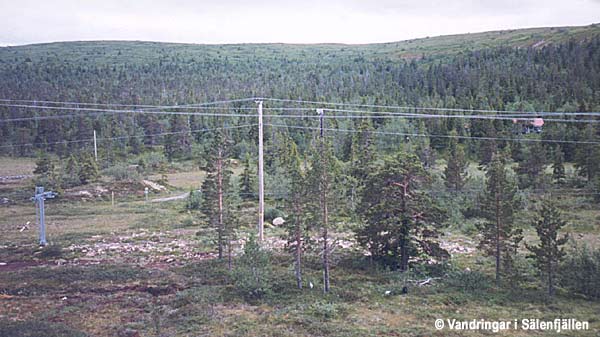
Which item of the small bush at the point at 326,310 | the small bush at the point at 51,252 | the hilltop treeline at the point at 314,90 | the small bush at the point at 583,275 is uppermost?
the hilltop treeline at the point at 314,90

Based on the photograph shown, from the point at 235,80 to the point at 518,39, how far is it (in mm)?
81003

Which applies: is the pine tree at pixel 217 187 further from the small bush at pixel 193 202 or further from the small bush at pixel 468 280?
the small bush at pixel 193 202

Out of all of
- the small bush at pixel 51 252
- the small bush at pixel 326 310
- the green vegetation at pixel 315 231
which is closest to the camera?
the small bush at pixel 326 310

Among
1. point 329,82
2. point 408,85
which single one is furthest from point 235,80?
point 408,85

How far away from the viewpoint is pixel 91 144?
7162 cm

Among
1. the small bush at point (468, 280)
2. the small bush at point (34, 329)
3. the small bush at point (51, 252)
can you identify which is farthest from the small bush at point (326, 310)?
the small bush at point (51, 252)

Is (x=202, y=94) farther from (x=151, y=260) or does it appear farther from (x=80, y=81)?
(x=151, y=260)

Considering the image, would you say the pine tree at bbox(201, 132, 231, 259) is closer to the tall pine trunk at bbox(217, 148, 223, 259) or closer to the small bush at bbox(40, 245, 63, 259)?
the tall pine trunk at bbox(217, 148, 223, 259)

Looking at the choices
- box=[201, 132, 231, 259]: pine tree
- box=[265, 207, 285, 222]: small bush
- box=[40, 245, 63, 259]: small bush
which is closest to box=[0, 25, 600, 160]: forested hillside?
box=[265, 207, 285, 222]: small bush

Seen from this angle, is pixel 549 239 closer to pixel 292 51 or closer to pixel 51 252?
pixel 51 252

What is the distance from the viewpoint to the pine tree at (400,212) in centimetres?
2094

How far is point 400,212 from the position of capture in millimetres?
21172

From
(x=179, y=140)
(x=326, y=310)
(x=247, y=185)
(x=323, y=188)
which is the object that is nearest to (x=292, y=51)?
(x=179, y=140)

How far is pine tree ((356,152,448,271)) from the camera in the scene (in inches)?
824
